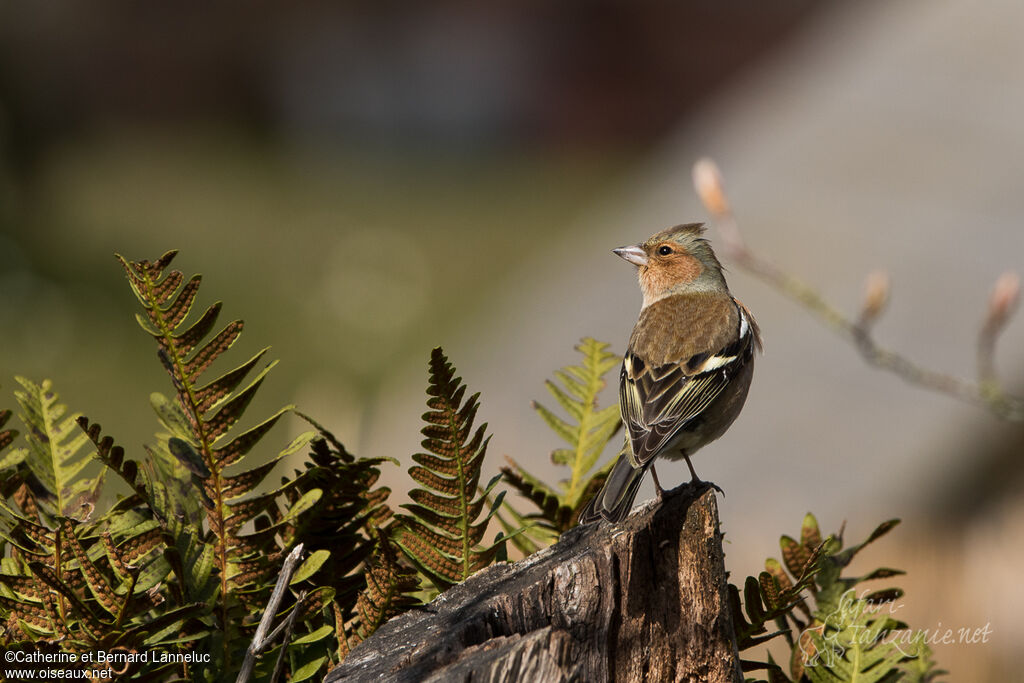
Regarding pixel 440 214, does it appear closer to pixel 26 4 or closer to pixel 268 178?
pixel 268 178

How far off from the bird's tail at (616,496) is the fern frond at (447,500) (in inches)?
8.3

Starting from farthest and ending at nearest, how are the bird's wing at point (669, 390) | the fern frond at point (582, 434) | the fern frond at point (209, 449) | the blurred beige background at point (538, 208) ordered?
1. the blurred beige background at point (538, 208)
2. the bird's wing at point (669, 390)
3. the fern frond at point (582, 434)
4. the fern frond at point (209, 449)

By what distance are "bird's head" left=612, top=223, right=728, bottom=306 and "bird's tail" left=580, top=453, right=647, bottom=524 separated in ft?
4.33

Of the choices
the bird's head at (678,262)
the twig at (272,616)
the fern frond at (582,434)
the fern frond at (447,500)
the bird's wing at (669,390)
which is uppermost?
the bird's head at (678,262)

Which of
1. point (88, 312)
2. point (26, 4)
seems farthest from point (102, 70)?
point (88, 312)

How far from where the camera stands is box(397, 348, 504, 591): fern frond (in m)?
1.85

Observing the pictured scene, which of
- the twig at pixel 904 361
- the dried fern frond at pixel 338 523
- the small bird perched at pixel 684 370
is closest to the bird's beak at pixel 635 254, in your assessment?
the small bird perched at pixel 684 370

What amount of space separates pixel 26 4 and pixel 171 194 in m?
2.81

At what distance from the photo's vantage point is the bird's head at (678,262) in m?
3.58

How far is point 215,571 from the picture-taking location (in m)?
1.87

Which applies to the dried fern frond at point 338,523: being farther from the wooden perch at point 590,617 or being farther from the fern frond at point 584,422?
the fern frond at point 584,422

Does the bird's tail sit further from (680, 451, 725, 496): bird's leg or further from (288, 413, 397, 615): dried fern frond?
(288, 413, 397, 615): dried fern frond

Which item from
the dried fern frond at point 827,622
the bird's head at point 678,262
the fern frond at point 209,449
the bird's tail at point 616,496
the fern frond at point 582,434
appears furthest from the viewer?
the bird's head at point 678,262

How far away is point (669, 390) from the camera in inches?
112
